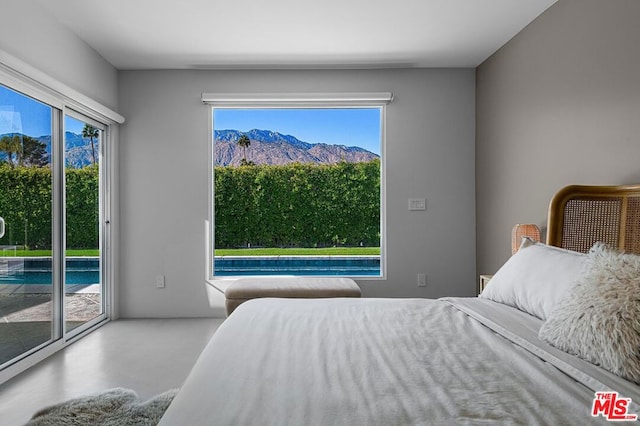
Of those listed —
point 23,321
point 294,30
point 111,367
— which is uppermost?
point 294,30

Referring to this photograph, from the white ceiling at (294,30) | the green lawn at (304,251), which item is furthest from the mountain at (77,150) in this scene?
the green lawn at (304,251)

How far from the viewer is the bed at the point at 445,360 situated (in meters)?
1.03

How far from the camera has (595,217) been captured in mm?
2535

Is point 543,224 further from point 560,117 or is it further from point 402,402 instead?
point 402,402

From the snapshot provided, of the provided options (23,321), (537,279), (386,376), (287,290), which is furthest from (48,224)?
(537,279)

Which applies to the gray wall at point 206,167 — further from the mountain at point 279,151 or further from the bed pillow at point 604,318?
the bed pillow at point 604,318

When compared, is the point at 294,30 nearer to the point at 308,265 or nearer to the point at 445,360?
the point at 308,265

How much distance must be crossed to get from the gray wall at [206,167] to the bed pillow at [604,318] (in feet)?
9.31

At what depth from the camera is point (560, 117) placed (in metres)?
3.07

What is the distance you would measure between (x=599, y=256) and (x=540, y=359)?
22.9 inches

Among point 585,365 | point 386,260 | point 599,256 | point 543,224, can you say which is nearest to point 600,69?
point 543,224

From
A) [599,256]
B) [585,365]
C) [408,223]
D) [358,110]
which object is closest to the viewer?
[585,365]

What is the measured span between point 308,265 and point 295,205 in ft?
2.54

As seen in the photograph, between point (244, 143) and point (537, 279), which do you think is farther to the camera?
point (244, 143)
